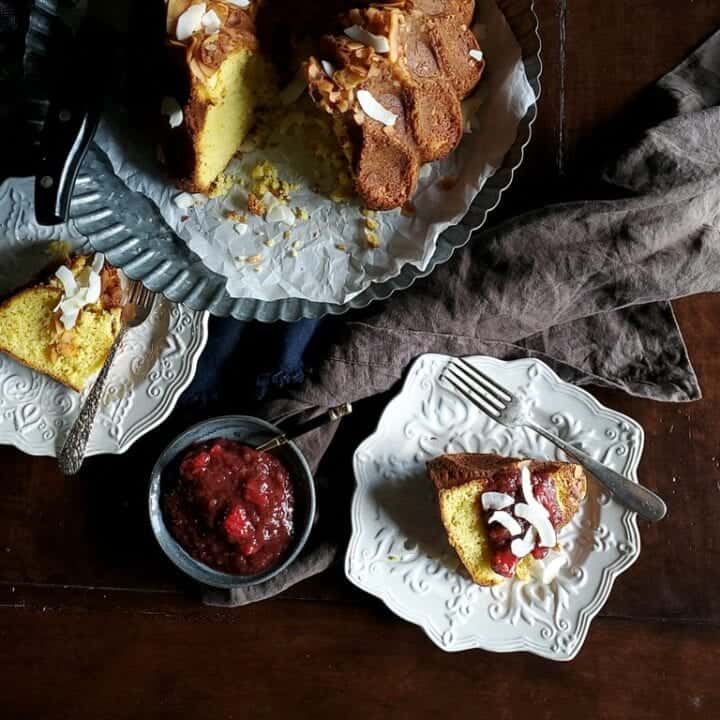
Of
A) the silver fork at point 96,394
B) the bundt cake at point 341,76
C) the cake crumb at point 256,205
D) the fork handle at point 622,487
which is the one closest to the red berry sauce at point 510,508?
the fork handle at point 622,487

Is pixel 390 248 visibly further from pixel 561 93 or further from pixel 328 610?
pixel 328 610

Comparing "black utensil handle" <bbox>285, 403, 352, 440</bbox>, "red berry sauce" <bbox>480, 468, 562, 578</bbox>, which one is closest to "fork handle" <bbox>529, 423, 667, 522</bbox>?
"red berry sauce" <bbox>480, 468, 562, 578</bbox>

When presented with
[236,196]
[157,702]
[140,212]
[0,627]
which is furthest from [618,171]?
[0,627]

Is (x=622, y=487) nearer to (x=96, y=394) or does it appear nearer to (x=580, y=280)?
(x=580, y=280)

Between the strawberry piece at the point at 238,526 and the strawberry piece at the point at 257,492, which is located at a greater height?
the strawberry piece at the point at 257,492

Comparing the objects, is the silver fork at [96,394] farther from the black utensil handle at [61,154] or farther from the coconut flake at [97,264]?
the black utensil handle at [61,154]

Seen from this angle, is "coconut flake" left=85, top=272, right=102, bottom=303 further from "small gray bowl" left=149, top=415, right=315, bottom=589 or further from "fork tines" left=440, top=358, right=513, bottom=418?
"fork tines" left=440, top=358, right=513, bottom=418
